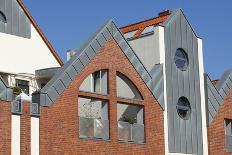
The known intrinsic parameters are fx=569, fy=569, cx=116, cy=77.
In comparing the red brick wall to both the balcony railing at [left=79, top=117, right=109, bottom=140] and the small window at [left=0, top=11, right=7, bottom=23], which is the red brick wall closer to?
the balcony railing at [left=79, top=117, right=109, bottom=140]

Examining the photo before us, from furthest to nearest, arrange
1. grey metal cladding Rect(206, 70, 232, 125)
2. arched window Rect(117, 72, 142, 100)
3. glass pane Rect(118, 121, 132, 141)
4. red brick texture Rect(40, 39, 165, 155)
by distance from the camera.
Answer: grey metal cladding Rect(206, 70, 232, 125), arched window Rect(117, 72, 142, 100), glass pane Rect(118, 121, 132, 141), red brick texture Rect(40, 39, 165, 155)

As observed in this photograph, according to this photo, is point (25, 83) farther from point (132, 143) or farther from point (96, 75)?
point (132, 143)

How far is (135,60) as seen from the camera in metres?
28.3

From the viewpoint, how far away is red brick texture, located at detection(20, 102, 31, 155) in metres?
22.3

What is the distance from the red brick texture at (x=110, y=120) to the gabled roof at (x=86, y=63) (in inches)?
9.5

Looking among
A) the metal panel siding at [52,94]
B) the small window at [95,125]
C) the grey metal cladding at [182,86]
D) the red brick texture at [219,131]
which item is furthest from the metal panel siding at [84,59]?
the red brick texture at [219,131]

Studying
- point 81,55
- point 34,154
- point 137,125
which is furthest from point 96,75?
point 34,154

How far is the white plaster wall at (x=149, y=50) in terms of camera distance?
98.2 feet

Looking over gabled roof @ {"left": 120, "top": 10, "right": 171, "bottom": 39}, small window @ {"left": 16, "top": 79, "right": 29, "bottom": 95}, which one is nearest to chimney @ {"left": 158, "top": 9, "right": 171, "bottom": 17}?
gabled roof @ {"left": 120, "top": 10, "right": 171, "bottom": 39}

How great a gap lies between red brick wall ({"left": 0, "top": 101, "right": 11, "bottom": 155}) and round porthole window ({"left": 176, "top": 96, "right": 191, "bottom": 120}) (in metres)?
11.2

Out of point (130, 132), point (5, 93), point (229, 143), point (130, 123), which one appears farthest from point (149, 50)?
point (5, 93)

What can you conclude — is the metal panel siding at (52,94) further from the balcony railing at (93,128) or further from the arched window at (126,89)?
the arched window at (126,89)

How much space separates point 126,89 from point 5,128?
828cm

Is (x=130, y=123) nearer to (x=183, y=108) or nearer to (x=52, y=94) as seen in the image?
(x=183, y=108)
